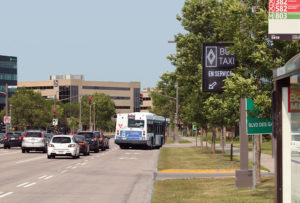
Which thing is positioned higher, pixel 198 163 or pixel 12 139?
pixel 12 139

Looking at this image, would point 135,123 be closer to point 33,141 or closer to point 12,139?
point 12,139

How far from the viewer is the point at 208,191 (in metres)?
17.6

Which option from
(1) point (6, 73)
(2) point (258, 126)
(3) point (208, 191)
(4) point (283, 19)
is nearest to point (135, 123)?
(3) point (208, 191)

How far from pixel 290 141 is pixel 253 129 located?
7638 millimetres

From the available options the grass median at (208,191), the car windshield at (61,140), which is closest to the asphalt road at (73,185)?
the grass median at (208,191)

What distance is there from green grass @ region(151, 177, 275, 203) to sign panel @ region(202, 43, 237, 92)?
142 inches

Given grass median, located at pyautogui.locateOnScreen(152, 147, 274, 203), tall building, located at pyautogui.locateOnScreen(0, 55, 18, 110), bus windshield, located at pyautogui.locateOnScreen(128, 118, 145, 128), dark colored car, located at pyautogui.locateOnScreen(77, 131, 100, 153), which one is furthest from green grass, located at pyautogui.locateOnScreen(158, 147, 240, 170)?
tall building, located at pyautogui.locateOnScreen(0, 55, 18, 110)

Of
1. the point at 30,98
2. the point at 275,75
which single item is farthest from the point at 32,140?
the point at 30,98

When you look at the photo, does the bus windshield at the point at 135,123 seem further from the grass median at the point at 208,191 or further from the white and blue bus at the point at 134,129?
the grass median at the point at 208,191

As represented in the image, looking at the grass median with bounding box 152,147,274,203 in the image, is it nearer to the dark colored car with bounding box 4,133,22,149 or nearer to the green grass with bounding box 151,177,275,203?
the green grass with bounding box 151,177,275,203

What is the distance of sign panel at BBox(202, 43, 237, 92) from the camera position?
21672mm

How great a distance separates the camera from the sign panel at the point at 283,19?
9.95 meters

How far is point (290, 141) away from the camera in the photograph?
8.93 metres

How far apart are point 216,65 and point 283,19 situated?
39.8ft
